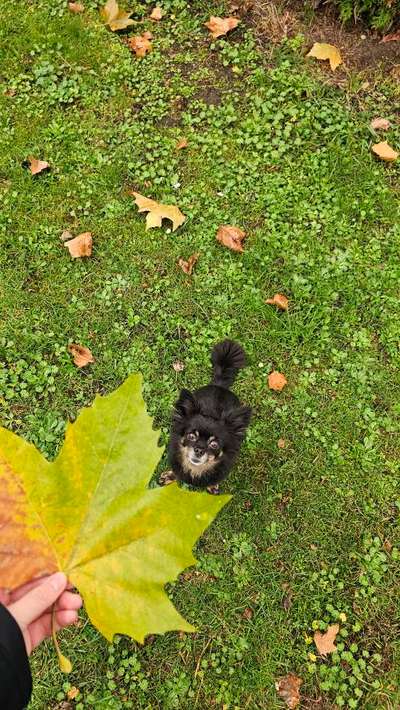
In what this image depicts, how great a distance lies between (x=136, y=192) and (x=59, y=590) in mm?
3687

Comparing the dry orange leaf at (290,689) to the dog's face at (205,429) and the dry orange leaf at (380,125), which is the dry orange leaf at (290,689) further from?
the dry orange leaf at (380,125)

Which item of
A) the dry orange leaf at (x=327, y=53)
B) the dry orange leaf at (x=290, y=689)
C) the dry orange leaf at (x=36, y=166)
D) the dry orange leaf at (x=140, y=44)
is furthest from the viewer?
the dry orange leaf at (x=140, y=44)

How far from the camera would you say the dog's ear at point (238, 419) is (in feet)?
10.9

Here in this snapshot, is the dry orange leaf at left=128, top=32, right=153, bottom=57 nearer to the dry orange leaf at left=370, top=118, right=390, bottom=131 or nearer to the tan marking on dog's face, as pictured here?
the dry orange leaf at left=370, top=118, right=390, bottom=131

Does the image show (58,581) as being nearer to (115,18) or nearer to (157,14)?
(115,18)

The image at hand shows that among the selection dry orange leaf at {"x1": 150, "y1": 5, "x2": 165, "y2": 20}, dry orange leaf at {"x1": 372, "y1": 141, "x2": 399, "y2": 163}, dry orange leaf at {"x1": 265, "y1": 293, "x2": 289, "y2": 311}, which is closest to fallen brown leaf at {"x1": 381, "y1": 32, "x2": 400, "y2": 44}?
dry orange leaf at {"x1": 372, "y1": 141, "x2": 399, "y2": 163}

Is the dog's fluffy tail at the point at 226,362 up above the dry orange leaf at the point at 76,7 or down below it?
below

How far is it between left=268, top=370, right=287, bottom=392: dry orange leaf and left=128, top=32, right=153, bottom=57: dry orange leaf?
3224 mm

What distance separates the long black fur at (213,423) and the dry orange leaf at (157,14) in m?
3.55

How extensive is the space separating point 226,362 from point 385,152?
8.18 feet

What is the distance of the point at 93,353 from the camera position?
4.26m

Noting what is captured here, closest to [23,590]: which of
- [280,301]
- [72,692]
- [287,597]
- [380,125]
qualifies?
[72,692]

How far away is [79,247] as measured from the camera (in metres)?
4.53

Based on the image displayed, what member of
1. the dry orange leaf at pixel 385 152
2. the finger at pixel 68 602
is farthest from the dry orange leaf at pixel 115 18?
the finger at pixel 68 602
